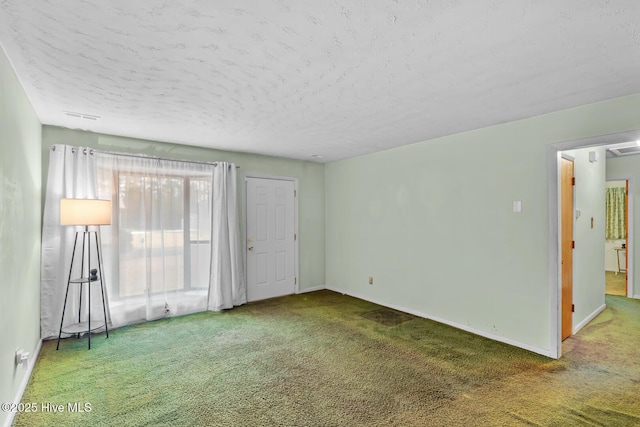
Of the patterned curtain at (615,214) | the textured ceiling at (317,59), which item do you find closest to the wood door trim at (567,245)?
the textured ceiling at (317,59)

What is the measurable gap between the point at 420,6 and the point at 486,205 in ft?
9.09

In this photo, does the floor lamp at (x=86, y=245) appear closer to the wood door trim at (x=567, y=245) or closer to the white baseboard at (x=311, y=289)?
the white baseboard at (x=311, y=289)

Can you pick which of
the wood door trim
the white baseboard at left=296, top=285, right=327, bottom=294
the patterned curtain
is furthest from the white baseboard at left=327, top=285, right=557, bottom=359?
the patterned curtain

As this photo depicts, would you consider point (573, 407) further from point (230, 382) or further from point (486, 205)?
point (230, 382)

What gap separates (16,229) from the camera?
2.42 metres

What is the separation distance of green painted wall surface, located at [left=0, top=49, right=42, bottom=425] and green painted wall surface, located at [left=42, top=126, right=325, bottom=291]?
52 cm

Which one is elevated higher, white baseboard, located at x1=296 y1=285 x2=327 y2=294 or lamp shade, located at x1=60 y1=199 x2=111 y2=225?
lamp shade, located at x1=60 y1=199 x2=111 y2=225

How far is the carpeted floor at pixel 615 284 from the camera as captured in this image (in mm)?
5720

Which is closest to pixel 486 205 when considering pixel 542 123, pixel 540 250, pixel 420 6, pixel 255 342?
pixel 540 250

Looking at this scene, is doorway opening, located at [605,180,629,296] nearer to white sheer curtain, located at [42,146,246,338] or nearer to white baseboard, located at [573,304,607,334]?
white baseboard, located at [573,304,607,334]

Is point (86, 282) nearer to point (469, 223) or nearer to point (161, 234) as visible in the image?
point (161, 234)

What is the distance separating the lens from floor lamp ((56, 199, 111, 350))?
3223 millimetres

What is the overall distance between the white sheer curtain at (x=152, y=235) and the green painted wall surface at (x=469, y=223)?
2.23 meters

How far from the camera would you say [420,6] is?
157 centimetres
